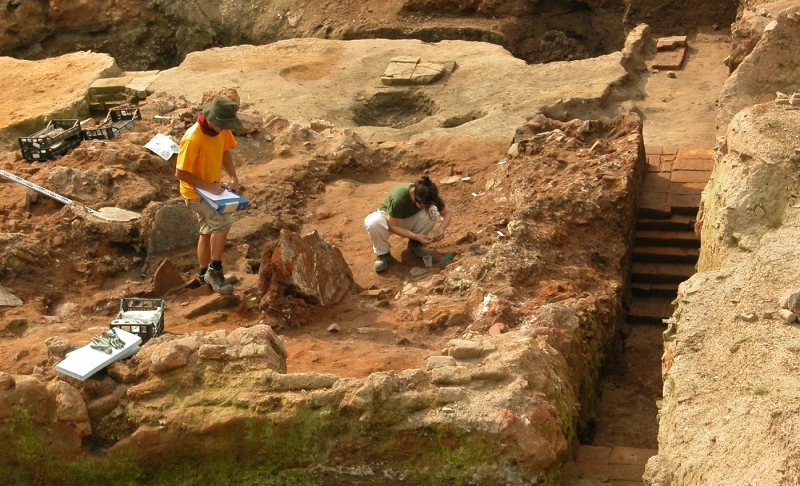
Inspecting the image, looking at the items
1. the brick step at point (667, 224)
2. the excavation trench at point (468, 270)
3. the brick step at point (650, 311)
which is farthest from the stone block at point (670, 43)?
the brick step at point (650, 311)

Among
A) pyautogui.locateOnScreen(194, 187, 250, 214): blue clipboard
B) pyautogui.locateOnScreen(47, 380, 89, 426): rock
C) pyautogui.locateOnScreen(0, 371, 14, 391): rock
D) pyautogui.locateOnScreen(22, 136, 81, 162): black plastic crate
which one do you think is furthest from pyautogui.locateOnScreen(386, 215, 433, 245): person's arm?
pyautogui.locateOnScreen(22, 136, 81, 162): black plastic crate

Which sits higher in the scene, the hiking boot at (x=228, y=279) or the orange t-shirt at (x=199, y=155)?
the orange t-shirt at (x=199, y=155)

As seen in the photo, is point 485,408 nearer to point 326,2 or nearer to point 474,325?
point 474,325

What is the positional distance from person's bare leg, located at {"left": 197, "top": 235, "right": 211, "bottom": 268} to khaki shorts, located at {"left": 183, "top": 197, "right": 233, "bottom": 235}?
0.23 feet

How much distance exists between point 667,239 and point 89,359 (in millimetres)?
5152

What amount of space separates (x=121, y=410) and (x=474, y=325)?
2.27 m

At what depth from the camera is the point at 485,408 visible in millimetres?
4469

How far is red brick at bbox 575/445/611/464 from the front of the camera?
5331 mm

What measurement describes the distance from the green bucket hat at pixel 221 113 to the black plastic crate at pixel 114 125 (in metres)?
2.85

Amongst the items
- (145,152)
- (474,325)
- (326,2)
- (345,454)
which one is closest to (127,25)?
(326,2)

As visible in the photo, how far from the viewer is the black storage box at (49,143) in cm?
866

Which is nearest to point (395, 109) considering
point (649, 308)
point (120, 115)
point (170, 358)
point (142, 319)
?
Answer: point (120, 115)

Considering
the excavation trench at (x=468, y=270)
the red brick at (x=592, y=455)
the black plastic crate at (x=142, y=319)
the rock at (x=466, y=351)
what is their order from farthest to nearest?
the black plastic crate at (x=142, y=319), the red brick at (x=592, y=455), the excavation trench at (x=468, y=270), the rock at (x=466, y=351)

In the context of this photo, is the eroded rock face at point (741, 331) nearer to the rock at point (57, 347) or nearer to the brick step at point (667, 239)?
the brick step at point (667, 239)
